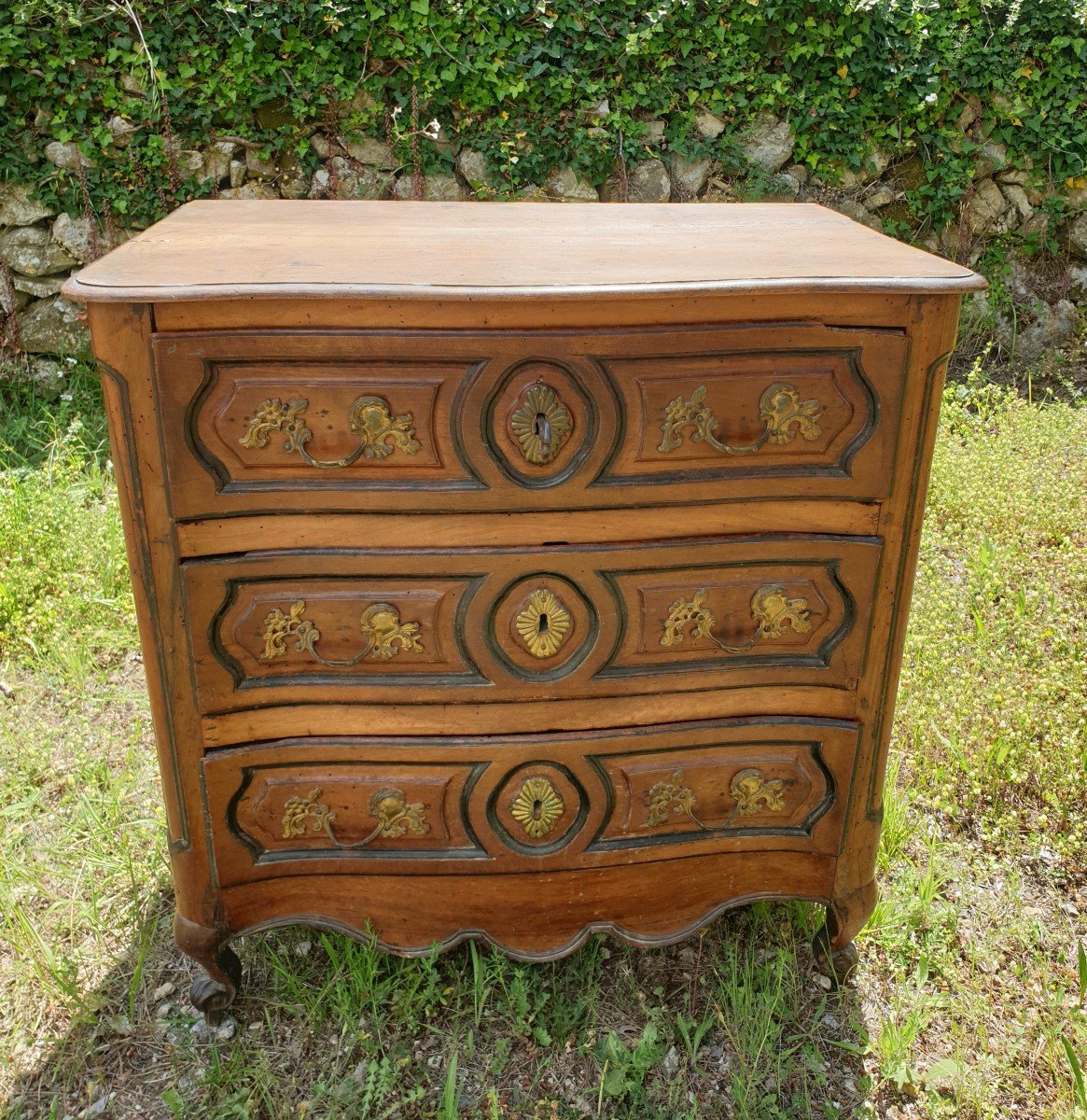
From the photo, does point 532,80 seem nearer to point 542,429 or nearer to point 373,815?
point 542,429

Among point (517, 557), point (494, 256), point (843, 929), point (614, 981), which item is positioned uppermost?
point (494, 256)

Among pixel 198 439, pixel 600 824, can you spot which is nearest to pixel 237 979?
pixel 600 824

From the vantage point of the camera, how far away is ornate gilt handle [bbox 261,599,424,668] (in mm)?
1660

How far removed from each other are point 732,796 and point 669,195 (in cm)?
322

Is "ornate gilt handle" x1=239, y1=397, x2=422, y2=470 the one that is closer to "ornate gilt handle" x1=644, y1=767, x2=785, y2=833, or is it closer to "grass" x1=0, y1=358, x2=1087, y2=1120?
"ornate gilt handle" x1=644, y1=767, x2=785, y2=833

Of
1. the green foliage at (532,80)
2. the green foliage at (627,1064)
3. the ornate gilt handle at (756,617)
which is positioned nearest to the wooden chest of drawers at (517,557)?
the ornate gilt handle at (756,617)

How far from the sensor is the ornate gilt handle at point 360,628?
1660 mm

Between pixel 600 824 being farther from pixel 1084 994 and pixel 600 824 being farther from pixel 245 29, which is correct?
pixel 245 29

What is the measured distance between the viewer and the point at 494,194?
4.22 meters

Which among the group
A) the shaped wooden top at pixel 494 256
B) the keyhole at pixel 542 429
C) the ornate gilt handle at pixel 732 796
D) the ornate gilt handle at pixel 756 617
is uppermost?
the shaped wooden top at pixel 494 256

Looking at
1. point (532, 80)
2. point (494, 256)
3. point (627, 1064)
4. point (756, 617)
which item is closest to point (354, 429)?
point (494, 256)

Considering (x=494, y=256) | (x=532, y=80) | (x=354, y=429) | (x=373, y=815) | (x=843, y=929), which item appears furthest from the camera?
(x=532, y=80)

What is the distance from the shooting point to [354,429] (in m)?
1.55

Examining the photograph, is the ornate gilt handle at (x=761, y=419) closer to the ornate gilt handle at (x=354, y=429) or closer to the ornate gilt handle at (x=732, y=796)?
the ornate gilt handle at (x=354, y=429)
